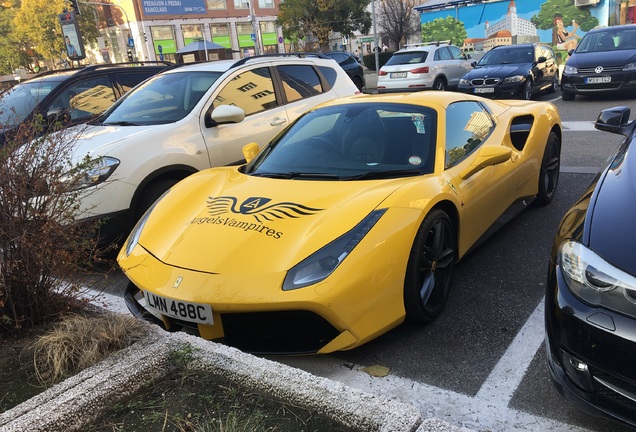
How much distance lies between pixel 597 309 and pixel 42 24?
52.8 metres

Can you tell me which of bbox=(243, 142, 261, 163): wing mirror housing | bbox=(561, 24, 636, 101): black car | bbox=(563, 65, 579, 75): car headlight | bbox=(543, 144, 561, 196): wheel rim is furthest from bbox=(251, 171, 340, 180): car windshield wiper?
bbox=(563, 65, 579, 75): car headlight

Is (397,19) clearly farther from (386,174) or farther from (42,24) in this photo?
(386,174)

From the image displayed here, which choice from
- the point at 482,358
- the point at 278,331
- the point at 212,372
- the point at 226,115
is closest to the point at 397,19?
the point at 226,115

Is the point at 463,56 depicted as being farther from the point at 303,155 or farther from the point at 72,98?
the point at 303,155

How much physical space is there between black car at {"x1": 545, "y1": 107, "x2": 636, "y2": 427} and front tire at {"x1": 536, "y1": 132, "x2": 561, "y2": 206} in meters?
2.67

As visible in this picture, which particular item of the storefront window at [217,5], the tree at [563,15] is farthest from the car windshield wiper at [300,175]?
the storefront window at [217,5]

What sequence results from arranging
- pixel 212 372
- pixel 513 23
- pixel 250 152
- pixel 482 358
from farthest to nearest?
pixel 513 23 < pixel 250 152 < pixel 482 358 < pixel 212 372

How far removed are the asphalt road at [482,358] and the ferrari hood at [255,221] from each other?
26.2 inches

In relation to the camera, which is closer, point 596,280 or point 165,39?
point 596,280

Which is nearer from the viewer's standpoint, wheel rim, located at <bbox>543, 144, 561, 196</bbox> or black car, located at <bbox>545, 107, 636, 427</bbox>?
black car, located at <bbox>545, 107, 636, 427</bbox>

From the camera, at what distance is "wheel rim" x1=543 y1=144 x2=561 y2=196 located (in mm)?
5004

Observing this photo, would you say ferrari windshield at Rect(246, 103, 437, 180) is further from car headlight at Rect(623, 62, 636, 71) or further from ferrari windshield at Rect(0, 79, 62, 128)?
car headlight at Rect(623, 62, 636, 71)

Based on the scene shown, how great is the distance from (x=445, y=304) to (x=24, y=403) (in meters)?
2.38

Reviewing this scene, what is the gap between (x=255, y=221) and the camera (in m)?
3.01
